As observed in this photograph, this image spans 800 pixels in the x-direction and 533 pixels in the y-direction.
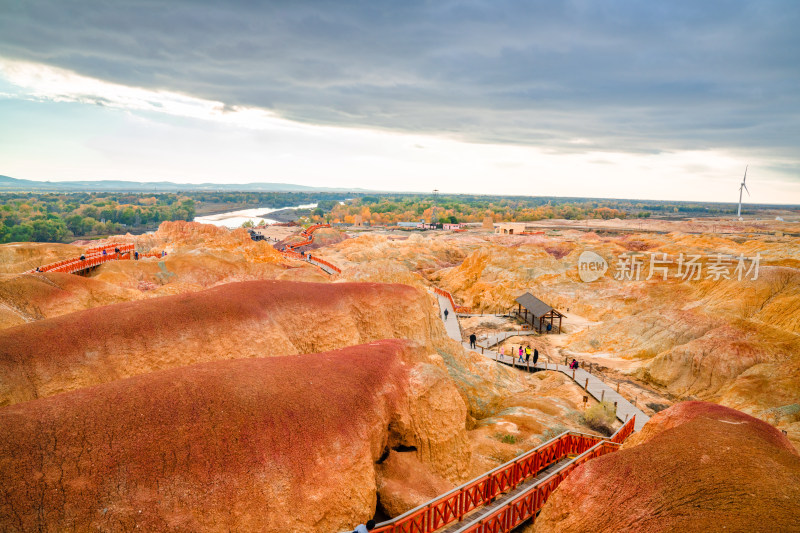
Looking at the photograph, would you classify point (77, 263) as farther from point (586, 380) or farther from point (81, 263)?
point (586, 380)

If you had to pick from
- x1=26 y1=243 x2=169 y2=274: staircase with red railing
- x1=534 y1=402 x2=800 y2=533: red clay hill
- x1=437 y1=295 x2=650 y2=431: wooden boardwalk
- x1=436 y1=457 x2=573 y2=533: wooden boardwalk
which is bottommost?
x1=437 y1=295 x2=650 y2=431: wooden boardwalk

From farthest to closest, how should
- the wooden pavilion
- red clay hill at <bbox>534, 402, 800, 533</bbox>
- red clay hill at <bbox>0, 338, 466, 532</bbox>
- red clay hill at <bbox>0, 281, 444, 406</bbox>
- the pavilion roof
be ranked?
the wooden pavilion
the pavilion roof
red clay hill at <bbox>0, 281, 444, 406</bbox>
red clay hill at <bbox>534, 402, 800, 533</bbox>
red clay hill at <bbox>0, 338, 466, 532</bbox>

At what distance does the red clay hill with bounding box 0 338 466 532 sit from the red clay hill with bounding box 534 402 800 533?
7.27 meters

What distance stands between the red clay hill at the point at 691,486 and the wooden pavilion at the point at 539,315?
121 ft

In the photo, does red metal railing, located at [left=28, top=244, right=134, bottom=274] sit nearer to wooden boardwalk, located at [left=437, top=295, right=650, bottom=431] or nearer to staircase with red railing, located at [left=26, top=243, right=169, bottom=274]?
staircase with red railing, located at [left=26, top=243, right=169, bottom=274]

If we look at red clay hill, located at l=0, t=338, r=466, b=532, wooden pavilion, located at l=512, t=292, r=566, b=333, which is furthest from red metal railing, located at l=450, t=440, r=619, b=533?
wooden pavilion, located at l=512, t=292, r=566, b=333

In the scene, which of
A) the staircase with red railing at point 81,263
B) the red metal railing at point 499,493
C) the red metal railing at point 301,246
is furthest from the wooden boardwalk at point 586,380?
the staircase with red railing at point 81,263

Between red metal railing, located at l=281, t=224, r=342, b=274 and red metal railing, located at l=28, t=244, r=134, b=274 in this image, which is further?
red metal railing, located at l=281, t=224, r=342, b=274

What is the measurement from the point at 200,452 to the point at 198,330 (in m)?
11.0

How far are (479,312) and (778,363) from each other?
3604 cm

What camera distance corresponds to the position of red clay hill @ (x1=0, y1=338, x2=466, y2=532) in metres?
11.3

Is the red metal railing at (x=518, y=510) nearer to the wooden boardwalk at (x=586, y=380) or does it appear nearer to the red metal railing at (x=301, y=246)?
the wooden boardwalk at (x=586, y=380)

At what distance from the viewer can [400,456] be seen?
1886 centimetres

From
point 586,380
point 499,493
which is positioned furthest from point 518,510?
point 586,380
